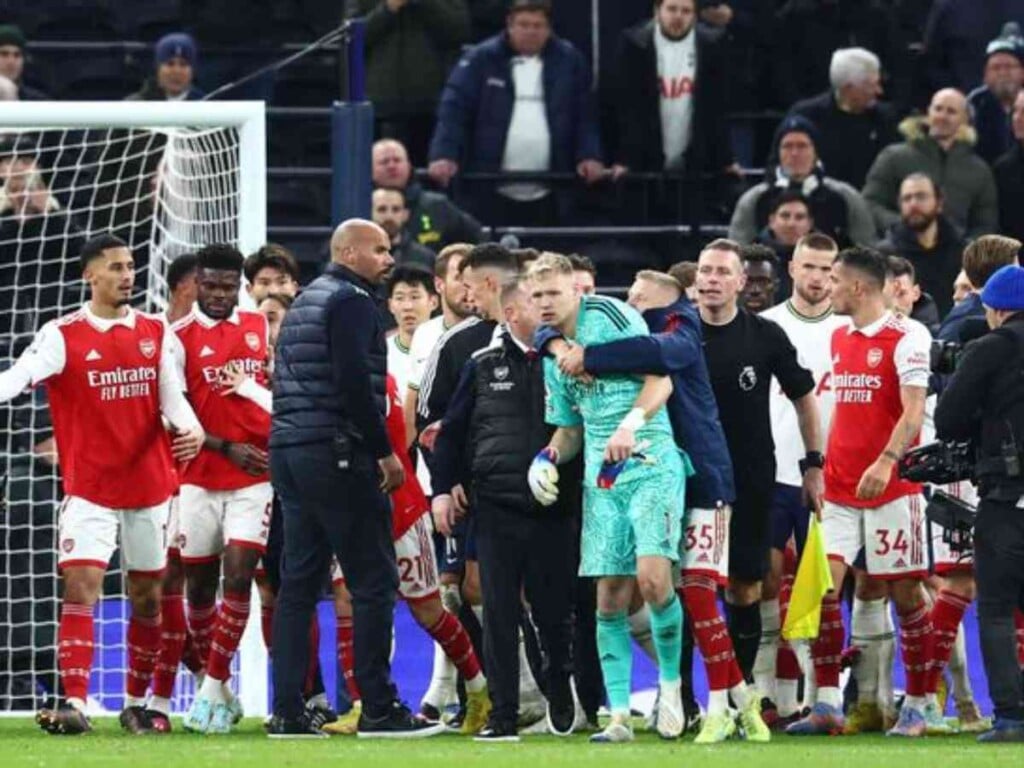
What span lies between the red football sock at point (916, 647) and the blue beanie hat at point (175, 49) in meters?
7.39

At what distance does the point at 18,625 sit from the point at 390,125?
6016 mm

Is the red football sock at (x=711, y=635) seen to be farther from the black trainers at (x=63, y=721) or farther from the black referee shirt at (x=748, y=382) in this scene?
the black trainers at (x=63, y=721)

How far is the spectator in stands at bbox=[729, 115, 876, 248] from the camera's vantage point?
60.1 ft

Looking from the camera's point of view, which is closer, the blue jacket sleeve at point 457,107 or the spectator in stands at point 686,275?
the spectator in stands at point 686,275

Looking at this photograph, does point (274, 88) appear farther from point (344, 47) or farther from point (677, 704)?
point (677, 704)

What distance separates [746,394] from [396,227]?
4881mm

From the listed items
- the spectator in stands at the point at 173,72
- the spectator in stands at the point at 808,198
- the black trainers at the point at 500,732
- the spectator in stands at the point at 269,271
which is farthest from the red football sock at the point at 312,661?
the spectator in stands at the point at 173,72

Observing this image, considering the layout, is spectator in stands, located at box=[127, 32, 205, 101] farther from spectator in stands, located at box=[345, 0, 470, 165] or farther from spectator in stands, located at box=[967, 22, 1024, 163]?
spectator in stands, located at box=[967, 22, 1024, 163]

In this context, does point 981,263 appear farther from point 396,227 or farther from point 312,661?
point 396,227

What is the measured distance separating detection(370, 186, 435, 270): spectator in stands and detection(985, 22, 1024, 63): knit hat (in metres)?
4.54

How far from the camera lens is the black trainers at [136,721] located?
13.5 m

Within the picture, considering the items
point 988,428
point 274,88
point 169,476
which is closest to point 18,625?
point 169,476

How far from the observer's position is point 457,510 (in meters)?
13.2

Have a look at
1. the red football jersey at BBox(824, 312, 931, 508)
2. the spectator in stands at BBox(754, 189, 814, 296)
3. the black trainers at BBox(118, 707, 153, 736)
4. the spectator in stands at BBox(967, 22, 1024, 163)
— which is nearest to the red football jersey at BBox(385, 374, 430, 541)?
the black trainers at BBox(118, 707, 153, 736)
